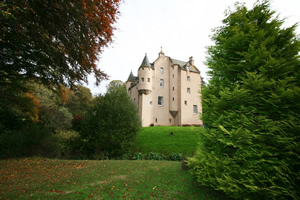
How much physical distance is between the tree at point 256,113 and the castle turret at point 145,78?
25.4 m

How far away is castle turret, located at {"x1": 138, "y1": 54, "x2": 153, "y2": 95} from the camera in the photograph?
30656mm

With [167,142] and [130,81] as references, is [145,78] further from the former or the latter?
[167,142]

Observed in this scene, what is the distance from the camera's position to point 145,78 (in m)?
30.8

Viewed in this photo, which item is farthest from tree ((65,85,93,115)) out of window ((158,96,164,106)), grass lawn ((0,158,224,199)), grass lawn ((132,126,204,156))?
grass lawn ((0,158,224,199))

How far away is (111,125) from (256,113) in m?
12.6

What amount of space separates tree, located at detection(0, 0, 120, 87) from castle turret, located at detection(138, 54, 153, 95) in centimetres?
2155

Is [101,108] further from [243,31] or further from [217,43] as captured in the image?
[243,31]

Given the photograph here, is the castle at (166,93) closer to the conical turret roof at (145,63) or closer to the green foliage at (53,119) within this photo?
the conical turret roof at (145,63)

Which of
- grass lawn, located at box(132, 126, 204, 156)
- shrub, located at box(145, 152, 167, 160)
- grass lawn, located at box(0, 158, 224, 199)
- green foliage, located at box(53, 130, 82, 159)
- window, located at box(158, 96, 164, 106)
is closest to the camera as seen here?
grass lawn, located at box(0, 158, 224, 199)

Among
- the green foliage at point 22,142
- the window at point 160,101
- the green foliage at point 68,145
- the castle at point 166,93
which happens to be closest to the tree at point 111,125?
the green foliage at point 68,145

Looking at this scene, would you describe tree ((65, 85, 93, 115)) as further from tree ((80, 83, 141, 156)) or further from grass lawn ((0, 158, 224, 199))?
grass lawn ((0, 158, 224, 199))

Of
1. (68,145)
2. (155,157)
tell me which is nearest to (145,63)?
(68,145)

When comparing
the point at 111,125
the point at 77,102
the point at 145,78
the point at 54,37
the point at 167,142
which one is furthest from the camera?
the point at 77,102

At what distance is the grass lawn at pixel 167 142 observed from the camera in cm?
1708
